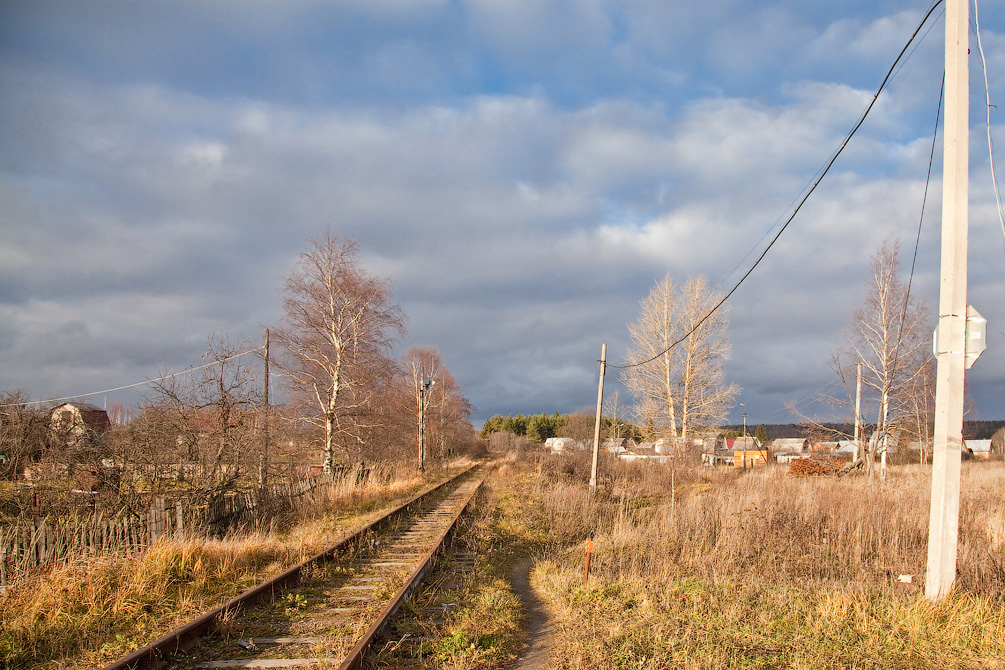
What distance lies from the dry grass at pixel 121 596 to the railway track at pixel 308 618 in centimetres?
46

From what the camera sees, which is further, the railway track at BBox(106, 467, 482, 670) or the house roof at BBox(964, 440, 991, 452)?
the house roof at BBox(964, 440, 991, 452)

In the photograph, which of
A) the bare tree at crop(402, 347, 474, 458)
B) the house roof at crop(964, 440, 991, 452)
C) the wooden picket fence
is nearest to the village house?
the wooden picket fence

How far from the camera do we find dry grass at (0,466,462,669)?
533 cm

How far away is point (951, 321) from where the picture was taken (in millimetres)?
6383

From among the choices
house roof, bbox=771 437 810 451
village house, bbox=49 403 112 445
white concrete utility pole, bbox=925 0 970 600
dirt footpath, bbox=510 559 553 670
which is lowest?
house roof, bbox=771 437 810 451

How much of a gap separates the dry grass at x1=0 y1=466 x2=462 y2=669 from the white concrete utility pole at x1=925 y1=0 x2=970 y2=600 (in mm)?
7588

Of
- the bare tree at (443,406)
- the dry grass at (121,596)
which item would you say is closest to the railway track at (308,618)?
the dry grass at (121,596)

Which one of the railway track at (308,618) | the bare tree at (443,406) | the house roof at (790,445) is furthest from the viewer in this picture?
the house roof at (790,445)

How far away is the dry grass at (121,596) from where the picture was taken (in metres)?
5.33

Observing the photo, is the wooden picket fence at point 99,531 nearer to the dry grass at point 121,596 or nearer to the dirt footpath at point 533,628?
the dry grass at point 121,596

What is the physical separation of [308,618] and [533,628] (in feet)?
7.72

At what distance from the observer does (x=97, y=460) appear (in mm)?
10453

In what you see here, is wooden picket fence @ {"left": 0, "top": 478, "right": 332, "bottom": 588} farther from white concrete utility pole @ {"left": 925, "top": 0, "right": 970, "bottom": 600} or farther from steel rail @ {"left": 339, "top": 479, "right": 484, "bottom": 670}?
white concrete utility pole @ {"left": 925, "top": 0, "right": 970, "bottom": 600}

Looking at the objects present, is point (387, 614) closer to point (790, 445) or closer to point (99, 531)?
point (99, 531)
